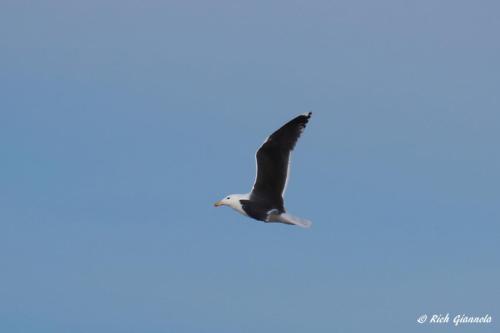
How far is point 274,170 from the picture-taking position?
2852 cm

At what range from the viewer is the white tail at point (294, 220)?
27234mm

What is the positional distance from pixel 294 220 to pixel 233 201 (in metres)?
2.60

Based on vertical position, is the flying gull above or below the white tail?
above

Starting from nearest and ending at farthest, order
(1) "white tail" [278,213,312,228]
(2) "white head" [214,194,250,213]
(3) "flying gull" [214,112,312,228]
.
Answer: (1) "white tail" [278,213,312,228]
(3) "flying gull" [214,112,312,228]
(2) "white head" [214,194,250,213]

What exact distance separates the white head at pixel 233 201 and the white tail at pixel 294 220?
162 cm

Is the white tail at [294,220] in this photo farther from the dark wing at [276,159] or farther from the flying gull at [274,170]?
the dark wing at [276,159]

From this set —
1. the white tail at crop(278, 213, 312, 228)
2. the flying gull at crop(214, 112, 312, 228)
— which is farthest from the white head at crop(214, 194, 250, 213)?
the white tail at crop(278, 213, 312, 228)

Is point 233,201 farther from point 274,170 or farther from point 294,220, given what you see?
point 294,220

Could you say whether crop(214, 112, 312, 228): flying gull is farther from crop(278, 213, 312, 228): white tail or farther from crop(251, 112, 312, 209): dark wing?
crop(278, 213, 312, 228): white tail

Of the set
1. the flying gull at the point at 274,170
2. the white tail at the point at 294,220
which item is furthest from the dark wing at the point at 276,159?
the white tail at the point at 294,220

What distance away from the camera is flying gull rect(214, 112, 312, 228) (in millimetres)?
28188

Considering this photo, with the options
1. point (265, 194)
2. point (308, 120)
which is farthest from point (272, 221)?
point (308, 120)

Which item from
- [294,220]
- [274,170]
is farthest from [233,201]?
[294,220]

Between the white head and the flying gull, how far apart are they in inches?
11.2
